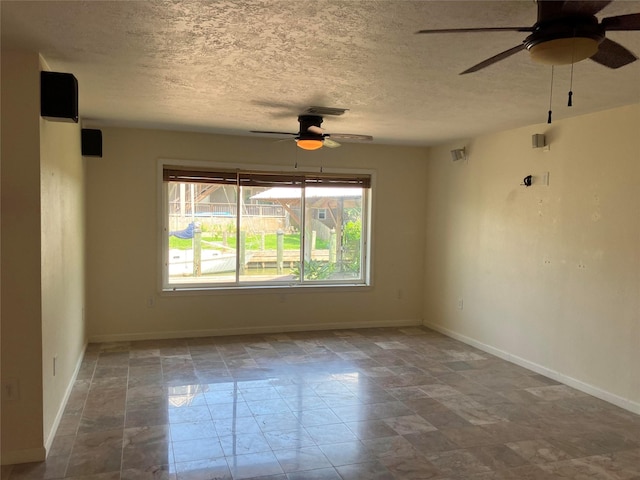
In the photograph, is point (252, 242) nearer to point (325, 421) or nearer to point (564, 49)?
point (325, 421)

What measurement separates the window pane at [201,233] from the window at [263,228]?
0.01 metres

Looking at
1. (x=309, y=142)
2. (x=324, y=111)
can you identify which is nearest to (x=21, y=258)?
(x=309, y=142)

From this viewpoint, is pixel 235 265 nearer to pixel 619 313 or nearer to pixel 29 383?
pixel 29 383

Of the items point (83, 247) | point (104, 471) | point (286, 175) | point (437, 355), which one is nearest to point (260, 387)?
point (104, 471)

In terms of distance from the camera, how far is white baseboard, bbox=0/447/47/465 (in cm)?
282

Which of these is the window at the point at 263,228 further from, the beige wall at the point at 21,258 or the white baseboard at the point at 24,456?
the white baseboard at the point at 24,456

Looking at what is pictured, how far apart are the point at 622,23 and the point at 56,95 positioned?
2.80 m

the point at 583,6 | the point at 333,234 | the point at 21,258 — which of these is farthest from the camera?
the point at 333,234

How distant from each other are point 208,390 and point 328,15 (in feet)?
9.91

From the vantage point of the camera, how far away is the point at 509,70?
302cm

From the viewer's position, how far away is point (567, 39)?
6.07ft

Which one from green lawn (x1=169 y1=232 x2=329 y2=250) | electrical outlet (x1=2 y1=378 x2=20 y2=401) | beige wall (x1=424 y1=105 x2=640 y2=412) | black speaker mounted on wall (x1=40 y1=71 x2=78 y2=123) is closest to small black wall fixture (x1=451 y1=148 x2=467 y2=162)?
beige wall (x1=424 y1=105 x2=640 y2=412)

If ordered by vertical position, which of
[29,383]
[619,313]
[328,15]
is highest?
[328,15]

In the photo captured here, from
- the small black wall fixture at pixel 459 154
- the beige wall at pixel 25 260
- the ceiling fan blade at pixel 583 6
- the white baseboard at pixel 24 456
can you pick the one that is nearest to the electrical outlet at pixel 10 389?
the beige wall at pixel 25 260
